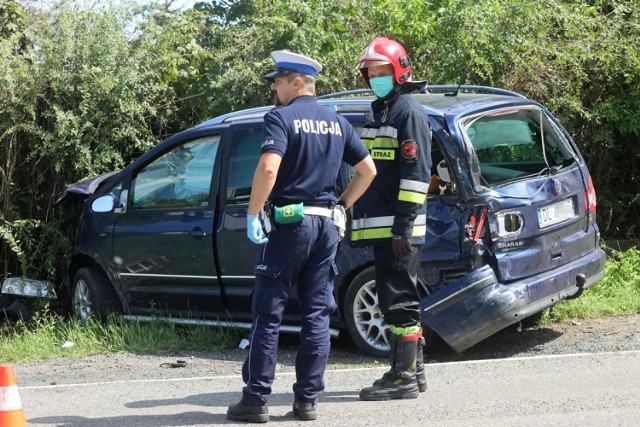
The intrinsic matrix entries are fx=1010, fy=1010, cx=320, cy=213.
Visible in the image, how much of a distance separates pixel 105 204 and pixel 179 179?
69cm

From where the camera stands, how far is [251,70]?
33.3ft

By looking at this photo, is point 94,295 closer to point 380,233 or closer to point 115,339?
point 115,339

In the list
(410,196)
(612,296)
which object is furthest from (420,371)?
(612,296)

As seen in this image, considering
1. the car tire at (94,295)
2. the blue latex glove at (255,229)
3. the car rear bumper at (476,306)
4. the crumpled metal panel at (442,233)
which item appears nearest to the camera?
the blue latex glove at (255,229)

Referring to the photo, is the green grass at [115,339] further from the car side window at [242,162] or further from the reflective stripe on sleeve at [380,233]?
the reflective stripe on sleeve at [380,233]

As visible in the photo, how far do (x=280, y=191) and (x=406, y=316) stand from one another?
3.66ft

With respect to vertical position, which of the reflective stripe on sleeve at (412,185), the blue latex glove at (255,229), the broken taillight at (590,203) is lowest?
the broken taillight at (590,203)

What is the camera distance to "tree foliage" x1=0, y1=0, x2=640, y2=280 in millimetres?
9617

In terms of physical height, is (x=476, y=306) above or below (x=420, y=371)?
above

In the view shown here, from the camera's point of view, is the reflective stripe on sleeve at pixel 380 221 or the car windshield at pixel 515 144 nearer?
the reflective stripe on sleeve at pixel 380 221

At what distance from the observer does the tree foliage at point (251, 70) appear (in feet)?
31.6

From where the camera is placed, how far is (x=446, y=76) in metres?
9.90

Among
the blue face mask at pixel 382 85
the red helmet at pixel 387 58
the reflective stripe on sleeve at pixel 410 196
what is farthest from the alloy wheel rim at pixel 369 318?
the red helmet at pixel 387 58

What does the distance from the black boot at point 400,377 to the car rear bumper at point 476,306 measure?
69cm
